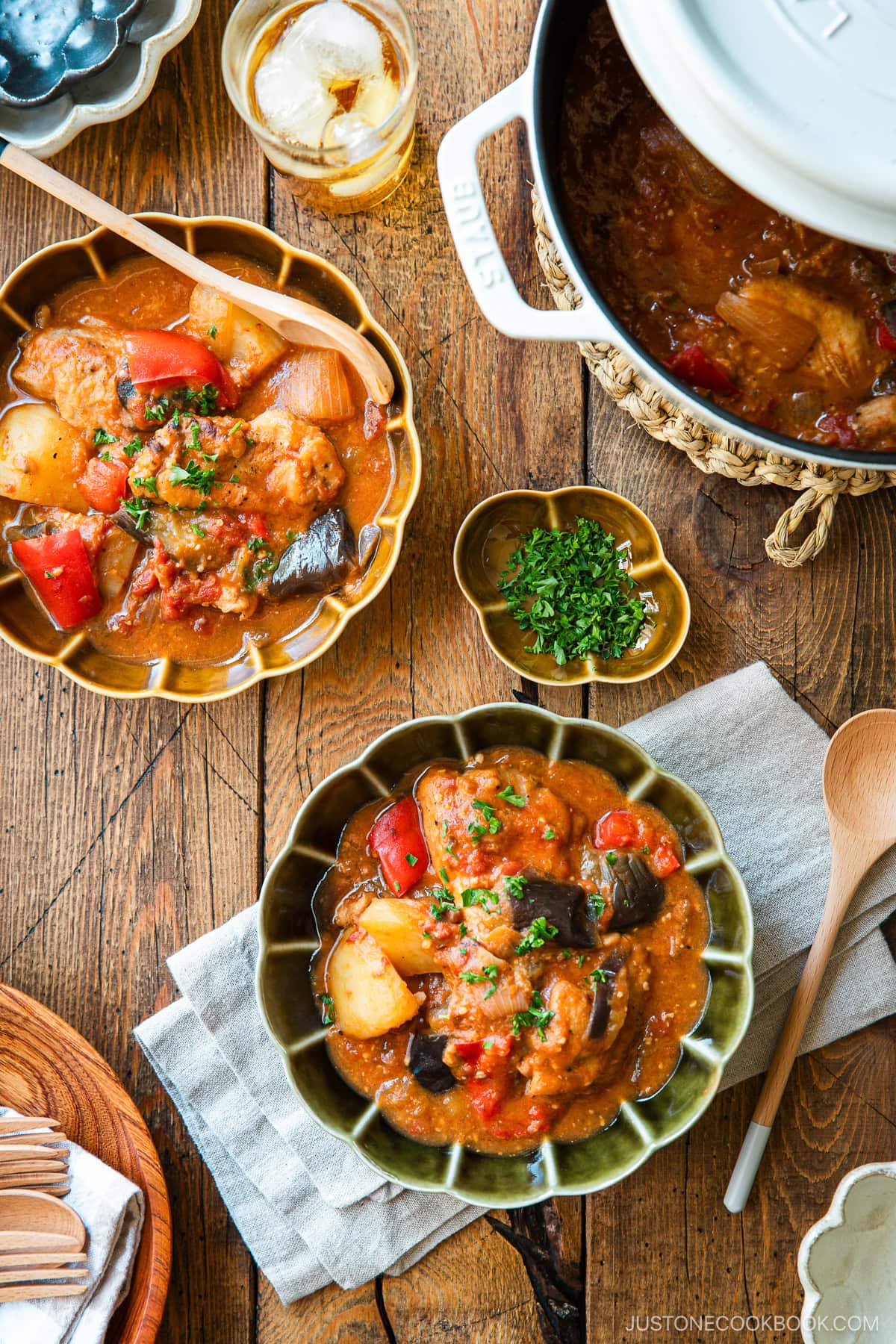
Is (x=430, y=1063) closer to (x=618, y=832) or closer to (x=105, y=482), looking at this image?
(x=618, y=832)

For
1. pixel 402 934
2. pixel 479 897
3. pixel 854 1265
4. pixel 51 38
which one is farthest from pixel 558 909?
pixel 51 38

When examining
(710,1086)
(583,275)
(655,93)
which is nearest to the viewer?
(655,93)

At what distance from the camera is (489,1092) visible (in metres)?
2.70

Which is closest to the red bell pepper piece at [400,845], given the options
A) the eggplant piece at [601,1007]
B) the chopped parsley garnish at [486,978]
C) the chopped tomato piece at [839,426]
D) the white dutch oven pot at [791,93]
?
the chopped parsley garnish at [486,978]

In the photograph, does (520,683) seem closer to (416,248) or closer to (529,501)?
(529,501)

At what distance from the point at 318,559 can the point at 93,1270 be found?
1958mm

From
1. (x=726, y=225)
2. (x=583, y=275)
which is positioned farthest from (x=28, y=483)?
(x=726, y=225)

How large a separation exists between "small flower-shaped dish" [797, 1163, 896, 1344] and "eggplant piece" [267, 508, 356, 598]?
2026 mm

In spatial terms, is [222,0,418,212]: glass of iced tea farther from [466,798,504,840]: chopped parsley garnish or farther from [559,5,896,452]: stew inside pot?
[466,798,504,840]: chopped parsley garnish

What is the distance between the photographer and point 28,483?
295cm

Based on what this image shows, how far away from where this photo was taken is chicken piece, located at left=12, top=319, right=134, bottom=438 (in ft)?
9.68

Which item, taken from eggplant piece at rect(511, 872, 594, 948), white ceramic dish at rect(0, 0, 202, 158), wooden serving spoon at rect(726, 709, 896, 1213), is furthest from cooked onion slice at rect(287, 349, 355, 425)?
wooden serving spoon at rect(726, 709, 896, 1213)

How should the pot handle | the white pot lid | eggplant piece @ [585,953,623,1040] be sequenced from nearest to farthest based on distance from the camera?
the white pot lid → the pot handle → eggplant piece @ [585,953,623,1040]

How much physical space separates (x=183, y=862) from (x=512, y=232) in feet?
6.82
